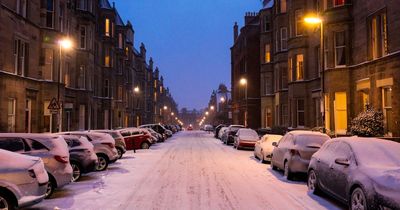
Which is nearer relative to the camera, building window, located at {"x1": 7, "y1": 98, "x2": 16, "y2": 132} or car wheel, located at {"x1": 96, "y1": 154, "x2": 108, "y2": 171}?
car wheel, located at {"x1": 96, "y1": 154, "x2": 108, "y2": 171}

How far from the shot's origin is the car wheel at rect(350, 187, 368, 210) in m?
8.74

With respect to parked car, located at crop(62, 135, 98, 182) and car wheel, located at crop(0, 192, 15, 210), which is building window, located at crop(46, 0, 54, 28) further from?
car wheel, located at crop(0, 192, 15, 210)

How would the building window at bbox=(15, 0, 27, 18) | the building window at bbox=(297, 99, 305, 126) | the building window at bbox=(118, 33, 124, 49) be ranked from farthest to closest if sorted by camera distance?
1. the building window at bbox=(118, 33, 124, 49)
2. the building window at bbox=(297, 99, 305, 126)
3. the building window at bbox=(15, 0, 27, 18)

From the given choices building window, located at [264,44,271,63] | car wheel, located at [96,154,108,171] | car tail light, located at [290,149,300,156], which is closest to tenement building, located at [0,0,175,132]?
car wheel, located at [96,154,108,171]

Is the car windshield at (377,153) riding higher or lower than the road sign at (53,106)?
lower

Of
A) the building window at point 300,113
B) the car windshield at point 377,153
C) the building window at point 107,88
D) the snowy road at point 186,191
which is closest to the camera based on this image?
the car windshield at point 377,153

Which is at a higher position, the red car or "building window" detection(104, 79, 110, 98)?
"building window" detection(104, 79, 110, 98)

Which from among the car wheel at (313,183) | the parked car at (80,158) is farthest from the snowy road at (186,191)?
the parked car at (80,158)

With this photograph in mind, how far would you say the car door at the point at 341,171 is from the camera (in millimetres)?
9969

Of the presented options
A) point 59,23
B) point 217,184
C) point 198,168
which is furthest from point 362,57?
point 59,23

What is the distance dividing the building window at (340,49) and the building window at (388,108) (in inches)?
218

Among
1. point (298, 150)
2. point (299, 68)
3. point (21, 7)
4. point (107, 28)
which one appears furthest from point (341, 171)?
point (107, 28)

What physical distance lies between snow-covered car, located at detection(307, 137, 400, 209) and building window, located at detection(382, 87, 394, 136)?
40.4 ft

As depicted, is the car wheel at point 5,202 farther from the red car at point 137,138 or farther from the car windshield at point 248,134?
the car windshield at point 248,134
